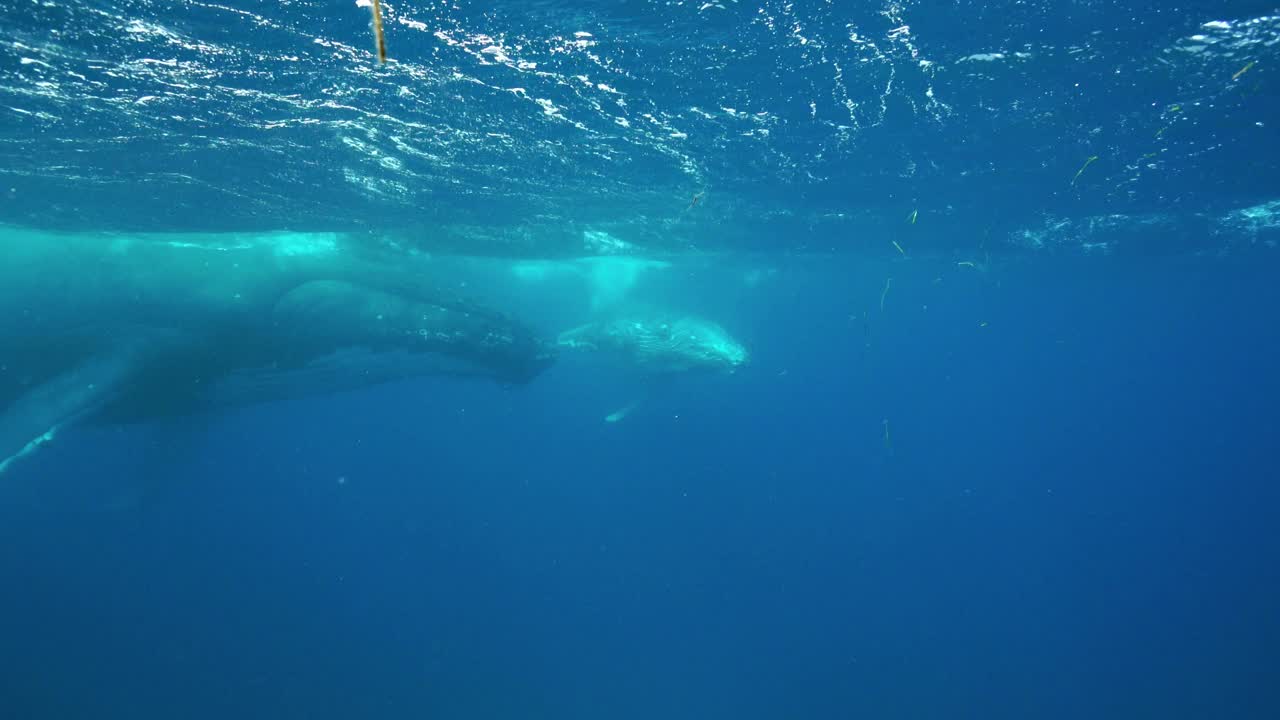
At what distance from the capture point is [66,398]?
1098 cm

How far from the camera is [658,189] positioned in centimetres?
1655

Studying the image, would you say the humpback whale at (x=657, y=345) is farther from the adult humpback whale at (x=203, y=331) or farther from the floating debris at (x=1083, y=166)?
the floating debris at (x=1083, y=166)

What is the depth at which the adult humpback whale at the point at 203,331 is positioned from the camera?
40.0ft

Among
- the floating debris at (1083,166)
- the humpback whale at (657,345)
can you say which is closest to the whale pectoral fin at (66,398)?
the humpback whale at (657,345)

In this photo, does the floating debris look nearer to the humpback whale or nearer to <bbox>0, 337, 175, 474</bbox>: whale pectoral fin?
the humpback whale

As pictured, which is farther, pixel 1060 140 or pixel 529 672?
pixel 529 672

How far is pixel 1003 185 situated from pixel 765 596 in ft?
77.3

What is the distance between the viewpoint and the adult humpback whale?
480 inches

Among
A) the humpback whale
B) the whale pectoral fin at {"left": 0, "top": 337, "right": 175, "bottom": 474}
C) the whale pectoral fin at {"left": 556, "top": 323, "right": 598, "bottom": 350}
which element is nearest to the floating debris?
the humpback whale

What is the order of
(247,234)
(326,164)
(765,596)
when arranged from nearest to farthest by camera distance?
(326,164)
(247,234)
(765,596)

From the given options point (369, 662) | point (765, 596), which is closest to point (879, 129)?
point (369, 662)

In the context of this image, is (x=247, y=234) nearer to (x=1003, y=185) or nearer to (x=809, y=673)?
(x=1003, y=185)

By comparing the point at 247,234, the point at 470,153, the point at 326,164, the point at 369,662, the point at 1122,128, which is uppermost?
the point at 1122,128

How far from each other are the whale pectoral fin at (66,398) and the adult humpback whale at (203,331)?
24 millimetres
